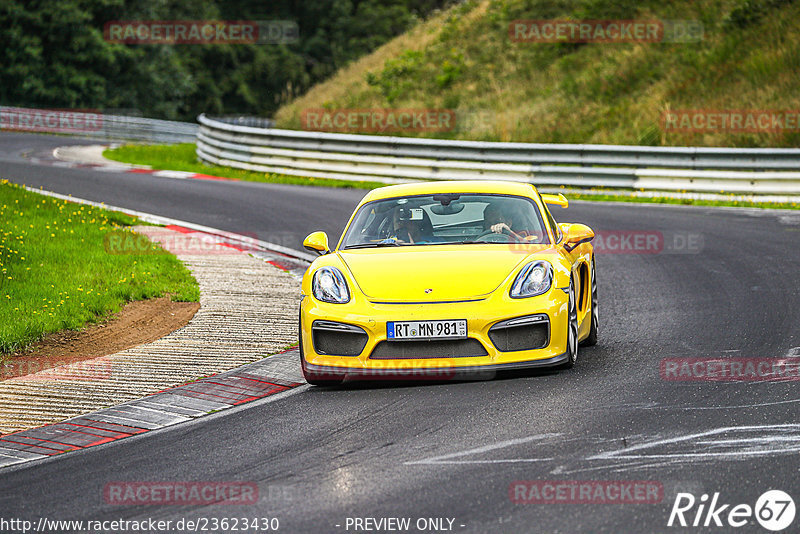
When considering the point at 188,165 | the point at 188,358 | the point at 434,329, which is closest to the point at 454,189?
the point at 434,329

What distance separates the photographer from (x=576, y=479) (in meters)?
5.25

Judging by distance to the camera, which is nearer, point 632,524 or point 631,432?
point 632,524

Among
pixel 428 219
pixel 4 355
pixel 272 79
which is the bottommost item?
pixel 4 355

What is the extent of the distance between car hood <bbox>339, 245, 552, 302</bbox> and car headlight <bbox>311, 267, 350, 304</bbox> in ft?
0.36

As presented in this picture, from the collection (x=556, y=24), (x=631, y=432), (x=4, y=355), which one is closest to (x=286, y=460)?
(x=631, y=432)

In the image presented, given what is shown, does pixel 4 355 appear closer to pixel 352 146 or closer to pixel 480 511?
pixel 480 511

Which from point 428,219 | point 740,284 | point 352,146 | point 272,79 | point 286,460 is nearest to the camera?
point 286,460

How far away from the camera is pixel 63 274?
11.5 metres

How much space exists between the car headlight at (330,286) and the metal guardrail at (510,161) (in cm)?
1319

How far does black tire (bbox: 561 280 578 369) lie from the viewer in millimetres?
7551

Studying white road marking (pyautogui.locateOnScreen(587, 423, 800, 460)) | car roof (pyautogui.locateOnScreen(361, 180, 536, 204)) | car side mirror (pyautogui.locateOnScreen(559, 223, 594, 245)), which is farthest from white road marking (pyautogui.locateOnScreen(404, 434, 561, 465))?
car roof (pyautogui.locateOnScreen(361, 180, 536, 204))

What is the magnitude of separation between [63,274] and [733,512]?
8.52m

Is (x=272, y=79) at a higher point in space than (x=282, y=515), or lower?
higher

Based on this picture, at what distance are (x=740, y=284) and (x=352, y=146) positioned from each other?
13.7 meters
